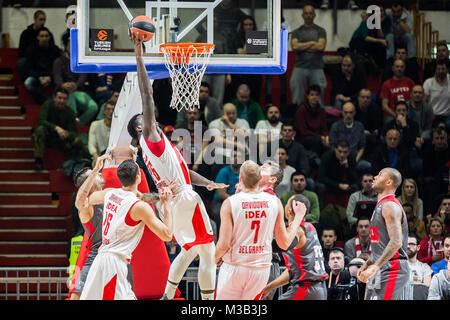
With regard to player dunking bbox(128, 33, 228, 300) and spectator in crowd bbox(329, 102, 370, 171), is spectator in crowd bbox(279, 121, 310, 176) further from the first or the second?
player dunking bbox(128, 33, 228, 300)

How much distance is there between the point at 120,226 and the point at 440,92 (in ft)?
26.3

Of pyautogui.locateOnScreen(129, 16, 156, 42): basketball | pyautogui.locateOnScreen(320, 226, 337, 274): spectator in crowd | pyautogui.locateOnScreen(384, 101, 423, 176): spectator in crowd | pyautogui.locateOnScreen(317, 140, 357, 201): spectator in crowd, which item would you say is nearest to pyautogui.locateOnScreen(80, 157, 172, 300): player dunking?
pyautogui.locateOnScreen(129, 16, 156, 42): basketball

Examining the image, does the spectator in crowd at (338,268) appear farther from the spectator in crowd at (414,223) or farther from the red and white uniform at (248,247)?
the spectator in crowd at (414,223)

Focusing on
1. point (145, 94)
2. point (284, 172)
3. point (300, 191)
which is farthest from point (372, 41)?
point (145, 94)

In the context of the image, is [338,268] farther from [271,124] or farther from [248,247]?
[271,124]

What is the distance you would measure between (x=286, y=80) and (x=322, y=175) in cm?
235

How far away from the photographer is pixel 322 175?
44.4 feet

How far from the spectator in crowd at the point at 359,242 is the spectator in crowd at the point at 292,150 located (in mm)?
1685

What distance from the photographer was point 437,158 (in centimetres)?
1405

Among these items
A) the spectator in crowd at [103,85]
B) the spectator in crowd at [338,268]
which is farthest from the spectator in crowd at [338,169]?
the spectator in crowd at [103,85]

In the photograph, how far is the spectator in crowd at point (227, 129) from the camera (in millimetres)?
13148

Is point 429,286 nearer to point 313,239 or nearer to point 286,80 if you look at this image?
point 313,239

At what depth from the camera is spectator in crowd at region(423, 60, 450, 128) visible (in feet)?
48.5
